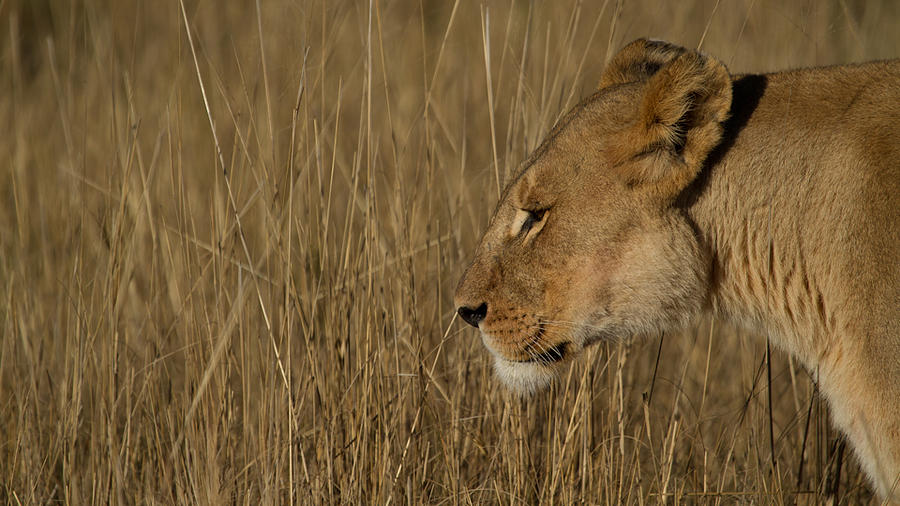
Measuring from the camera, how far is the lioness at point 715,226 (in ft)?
8.78

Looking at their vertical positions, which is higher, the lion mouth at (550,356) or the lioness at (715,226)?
the lioness at (715,226)

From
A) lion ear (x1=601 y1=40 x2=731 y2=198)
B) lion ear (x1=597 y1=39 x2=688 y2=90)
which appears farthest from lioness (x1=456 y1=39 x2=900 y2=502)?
lion ear (x1=597 y1=39 x2=688 y2=90)

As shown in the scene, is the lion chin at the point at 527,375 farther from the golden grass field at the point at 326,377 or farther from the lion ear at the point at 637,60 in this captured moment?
the lion ear at the point at 637,60

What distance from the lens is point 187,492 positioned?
11.1 feet

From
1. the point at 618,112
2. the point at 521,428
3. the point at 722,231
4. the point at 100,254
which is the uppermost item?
the point at 618,112

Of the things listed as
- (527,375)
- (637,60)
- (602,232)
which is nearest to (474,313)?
(527,375)

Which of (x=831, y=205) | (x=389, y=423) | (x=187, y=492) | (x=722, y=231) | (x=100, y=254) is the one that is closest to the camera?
(x=831, y=205)

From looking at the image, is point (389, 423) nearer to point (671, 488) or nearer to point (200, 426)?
point (200, 426)

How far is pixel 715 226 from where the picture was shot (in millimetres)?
2973

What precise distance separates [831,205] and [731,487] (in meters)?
1.67

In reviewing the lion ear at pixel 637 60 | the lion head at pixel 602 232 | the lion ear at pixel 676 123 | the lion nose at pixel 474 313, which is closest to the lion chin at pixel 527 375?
the lion head at pixel 602 232

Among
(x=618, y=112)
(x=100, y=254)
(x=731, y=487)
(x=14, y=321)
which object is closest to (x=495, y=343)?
(x=618, y=112)

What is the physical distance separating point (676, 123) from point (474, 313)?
92 centimetres

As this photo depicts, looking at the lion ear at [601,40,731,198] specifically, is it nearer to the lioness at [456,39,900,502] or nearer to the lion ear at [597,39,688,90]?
the lioness at [456,39,900,502]
